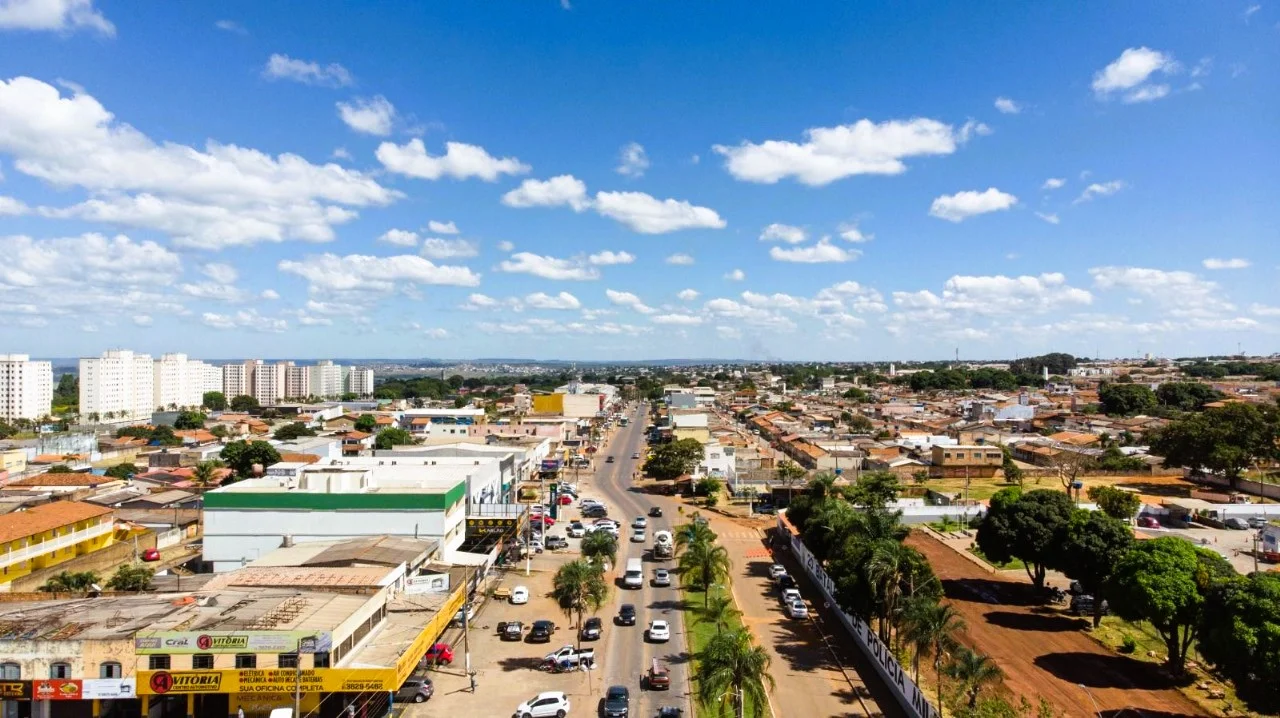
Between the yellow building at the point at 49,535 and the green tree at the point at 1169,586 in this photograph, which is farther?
the yellow building at the point at 49,535

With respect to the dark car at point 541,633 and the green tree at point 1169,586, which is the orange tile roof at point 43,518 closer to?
the dark car at point 541,633

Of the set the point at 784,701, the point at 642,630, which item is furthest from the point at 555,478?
the point at 784,701

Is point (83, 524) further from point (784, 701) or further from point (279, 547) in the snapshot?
point (784, 701)

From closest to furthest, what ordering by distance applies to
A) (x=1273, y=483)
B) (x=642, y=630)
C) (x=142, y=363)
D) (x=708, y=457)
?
(x=642, y=630)
(x=1273, y=483)
(x=708, y=457)
(x=142, y=363)

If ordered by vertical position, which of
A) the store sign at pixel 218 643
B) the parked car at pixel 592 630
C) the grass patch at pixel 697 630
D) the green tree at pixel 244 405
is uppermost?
the store sign at pixel 218 643

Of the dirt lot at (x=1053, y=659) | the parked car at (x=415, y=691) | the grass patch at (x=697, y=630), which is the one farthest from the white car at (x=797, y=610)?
the parked car at (x=415, y=691)
